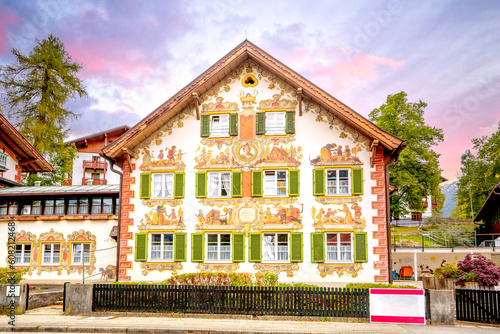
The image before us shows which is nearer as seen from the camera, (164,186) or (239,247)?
(239,247)

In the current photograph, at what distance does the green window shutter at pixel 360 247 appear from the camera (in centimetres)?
2133

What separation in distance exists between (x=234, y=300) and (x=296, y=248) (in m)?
5.51

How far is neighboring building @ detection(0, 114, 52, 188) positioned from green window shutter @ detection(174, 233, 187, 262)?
14689 mm

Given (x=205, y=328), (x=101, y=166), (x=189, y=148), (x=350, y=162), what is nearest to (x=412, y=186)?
(x=350, y=162)

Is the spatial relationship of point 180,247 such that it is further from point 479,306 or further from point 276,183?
point 479,306

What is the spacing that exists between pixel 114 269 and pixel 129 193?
14.6ft

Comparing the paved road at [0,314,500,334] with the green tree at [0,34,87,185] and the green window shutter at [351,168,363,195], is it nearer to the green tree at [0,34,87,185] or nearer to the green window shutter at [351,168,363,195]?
the green window shutter at [351,168,363,195]

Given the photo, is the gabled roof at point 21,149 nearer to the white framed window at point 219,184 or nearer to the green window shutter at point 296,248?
the white framed window at point 219,184

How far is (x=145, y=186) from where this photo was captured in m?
23.6

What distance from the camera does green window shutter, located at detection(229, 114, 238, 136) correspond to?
23.3 metres

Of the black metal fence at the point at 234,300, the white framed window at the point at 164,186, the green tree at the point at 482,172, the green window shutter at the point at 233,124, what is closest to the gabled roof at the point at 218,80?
the green window shutter at the point at 233,124

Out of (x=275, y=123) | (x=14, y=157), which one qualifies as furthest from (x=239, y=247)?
(x=14, y=157)

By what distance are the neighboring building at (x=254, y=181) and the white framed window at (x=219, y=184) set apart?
0.17 ft

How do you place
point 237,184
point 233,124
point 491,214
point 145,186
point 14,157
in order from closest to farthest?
point 237,184
point 233,124
point 145,186
point 14,157
point 491,214
